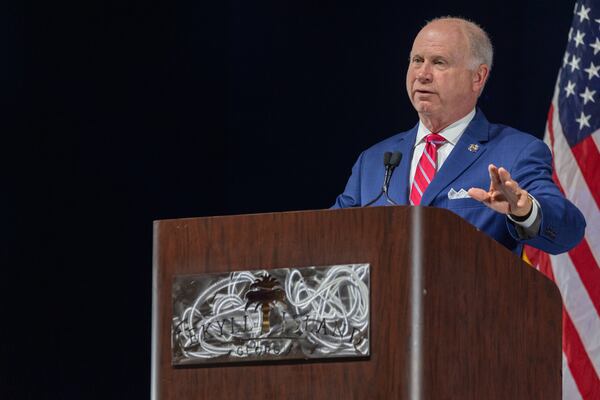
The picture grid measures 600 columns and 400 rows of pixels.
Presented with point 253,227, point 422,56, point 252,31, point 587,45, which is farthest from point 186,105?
point 253,227

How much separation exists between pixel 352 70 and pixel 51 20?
1238mm

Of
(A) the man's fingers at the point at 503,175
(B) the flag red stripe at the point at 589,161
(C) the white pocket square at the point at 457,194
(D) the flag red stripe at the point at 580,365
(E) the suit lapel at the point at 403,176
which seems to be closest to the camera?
(A) the man's fingers at the point at 503,175

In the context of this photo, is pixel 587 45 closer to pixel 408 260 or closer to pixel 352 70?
pixel 352 70

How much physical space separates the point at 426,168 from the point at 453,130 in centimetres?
15

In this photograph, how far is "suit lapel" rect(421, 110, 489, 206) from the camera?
280 centimetres

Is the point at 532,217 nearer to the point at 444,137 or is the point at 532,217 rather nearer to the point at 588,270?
the point at 444,137

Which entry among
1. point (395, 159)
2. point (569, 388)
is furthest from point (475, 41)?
point (569, 388)

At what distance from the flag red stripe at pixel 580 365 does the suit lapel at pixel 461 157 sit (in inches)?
47.1

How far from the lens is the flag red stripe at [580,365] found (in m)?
3.85

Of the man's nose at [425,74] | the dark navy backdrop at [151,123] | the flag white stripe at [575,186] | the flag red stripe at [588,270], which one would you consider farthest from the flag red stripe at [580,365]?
the man's nose at [425,74]

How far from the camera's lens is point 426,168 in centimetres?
291

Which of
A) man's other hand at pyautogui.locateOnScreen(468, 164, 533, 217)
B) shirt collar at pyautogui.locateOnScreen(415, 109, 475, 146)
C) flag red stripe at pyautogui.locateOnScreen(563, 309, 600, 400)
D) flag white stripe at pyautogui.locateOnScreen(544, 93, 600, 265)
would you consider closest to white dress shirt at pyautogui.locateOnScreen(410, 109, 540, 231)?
shirt collar at pyautogui.locateOnScreen(415, 109, 475, 146)

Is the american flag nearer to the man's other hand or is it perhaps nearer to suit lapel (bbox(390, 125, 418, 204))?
suit lapel (bbox(390, 125, 418, 204))

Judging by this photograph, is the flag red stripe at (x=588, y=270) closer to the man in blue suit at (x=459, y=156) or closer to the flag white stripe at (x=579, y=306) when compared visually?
the flag white stripe at (x=579, y=306)
